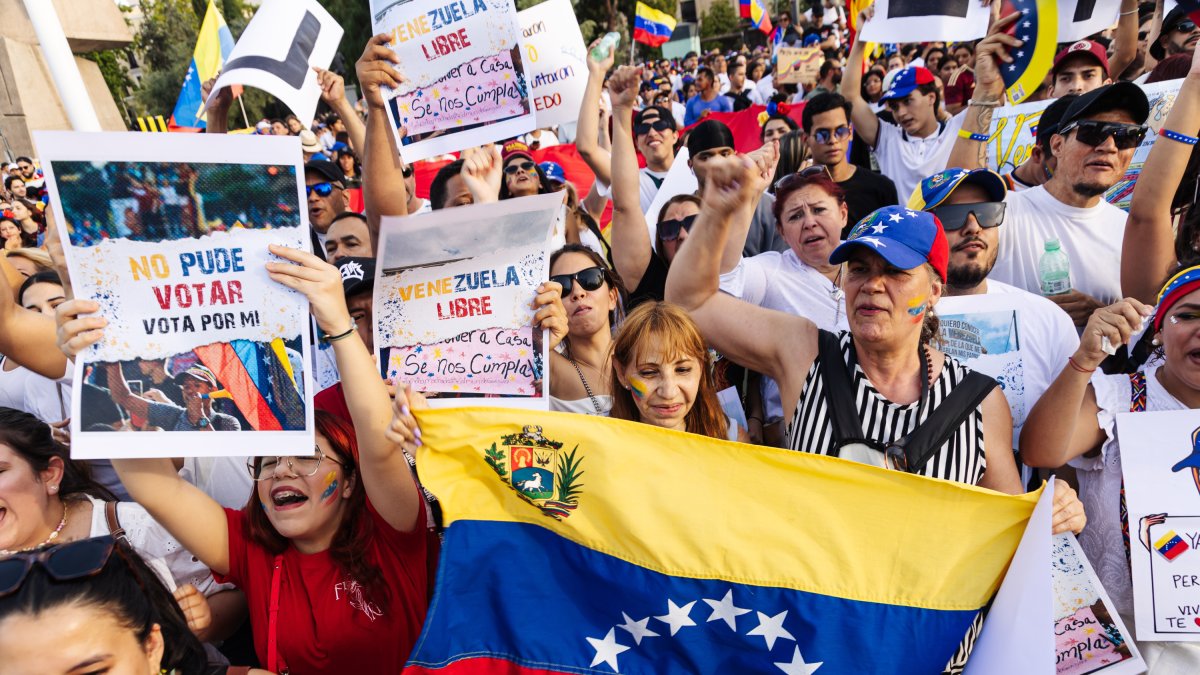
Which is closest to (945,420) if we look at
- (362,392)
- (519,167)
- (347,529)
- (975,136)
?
(362,392)

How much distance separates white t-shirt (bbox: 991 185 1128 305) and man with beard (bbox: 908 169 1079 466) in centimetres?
7

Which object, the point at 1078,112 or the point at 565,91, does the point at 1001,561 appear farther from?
the point at 565,91

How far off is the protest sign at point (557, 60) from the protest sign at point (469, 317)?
2.35m

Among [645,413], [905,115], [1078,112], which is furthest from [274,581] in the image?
[905,115]

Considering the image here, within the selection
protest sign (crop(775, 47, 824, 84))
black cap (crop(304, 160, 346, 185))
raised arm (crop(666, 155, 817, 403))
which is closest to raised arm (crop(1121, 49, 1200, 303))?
raised arm (crop(666, 155, 817, 403))

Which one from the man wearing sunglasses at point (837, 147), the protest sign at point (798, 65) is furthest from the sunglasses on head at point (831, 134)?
the protest sign at point (798, 65)

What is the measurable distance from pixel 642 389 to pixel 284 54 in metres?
2.25

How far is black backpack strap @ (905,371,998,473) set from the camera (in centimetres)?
240

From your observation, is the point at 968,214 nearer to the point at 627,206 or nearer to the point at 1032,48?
the point at 627,206

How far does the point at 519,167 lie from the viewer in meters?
5.45

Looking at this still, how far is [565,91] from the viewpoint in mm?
4871

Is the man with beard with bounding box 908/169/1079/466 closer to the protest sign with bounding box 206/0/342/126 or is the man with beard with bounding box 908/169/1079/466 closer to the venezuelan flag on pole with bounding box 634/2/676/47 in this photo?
the protest sign with bounding box 206/0/342/126

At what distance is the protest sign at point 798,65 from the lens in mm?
9992

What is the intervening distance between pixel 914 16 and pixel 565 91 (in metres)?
2.13
